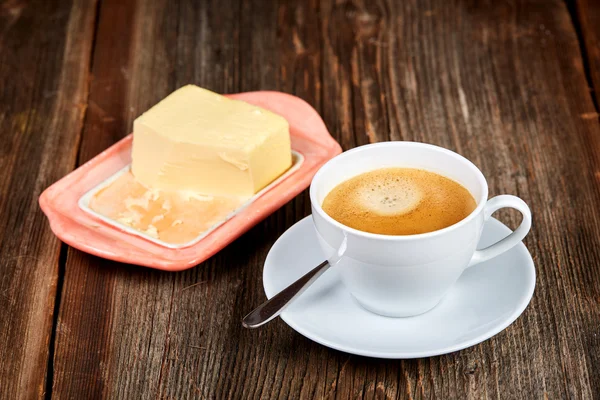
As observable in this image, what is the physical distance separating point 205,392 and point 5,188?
69 cm

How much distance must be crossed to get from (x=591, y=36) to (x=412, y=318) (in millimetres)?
1120

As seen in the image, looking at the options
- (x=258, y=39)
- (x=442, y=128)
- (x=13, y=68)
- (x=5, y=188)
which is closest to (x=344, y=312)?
(x=442, y=128)

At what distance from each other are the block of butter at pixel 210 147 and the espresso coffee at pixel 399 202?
29cm

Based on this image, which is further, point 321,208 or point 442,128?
point 442,128

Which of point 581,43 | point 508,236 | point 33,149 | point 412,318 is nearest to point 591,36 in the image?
point 581,43

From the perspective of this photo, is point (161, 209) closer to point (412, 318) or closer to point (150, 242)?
point (150, 242)

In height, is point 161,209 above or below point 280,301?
below

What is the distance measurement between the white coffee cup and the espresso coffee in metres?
0.02

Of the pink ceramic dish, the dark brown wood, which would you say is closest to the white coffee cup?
the pink ceramic dish

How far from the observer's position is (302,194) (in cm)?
141

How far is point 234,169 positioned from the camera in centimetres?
134

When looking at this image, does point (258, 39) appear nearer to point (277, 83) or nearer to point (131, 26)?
point (277, 83)

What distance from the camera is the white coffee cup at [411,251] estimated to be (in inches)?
37.0

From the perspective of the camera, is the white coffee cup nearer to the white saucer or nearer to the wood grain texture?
the white saucer
